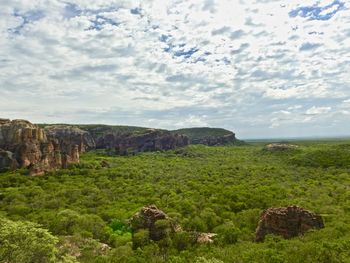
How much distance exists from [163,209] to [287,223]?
21364 mm

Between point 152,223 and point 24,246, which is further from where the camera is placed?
point 152,223

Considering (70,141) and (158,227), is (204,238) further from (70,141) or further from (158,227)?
(70,141)

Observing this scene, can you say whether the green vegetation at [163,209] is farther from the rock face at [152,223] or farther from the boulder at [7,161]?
the boulder at [7,161]

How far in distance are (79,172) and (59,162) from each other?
937cm

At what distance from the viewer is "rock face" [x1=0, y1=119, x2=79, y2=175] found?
95.6 meters

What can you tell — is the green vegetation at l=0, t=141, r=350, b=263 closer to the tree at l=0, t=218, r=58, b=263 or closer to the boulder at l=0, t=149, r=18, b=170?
the tree at l=0, t=218, r=58, b=263

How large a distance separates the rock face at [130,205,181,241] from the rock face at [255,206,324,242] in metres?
10.1

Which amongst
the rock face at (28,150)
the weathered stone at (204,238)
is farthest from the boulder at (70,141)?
the weathered stone at (204,238)

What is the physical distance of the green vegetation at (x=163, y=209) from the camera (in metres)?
26.3

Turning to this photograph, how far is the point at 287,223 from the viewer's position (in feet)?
122

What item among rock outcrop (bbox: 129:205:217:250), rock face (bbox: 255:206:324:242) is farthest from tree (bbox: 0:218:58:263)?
rock face (bbox: 255:206:324:242)

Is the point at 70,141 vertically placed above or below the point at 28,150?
above

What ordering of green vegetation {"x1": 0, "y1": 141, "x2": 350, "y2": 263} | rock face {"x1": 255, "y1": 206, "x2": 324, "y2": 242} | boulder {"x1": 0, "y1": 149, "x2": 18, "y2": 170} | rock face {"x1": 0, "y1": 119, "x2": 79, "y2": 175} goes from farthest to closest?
A: rock face {"x1": 0, "y1": 119, "x2": 79, "y2": 175}, boulder {"x1": 0, "y1": 149, "x2": 18, "y2": 170}, rock face {"x1": 255, "y1": 206, "x2": 324, "y2": 242}, green vegetation {"x1": 0, "y1": 141, "x2": 350, "y2": 263}

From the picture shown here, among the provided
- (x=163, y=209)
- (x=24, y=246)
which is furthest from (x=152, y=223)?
(x=24, y=246)
